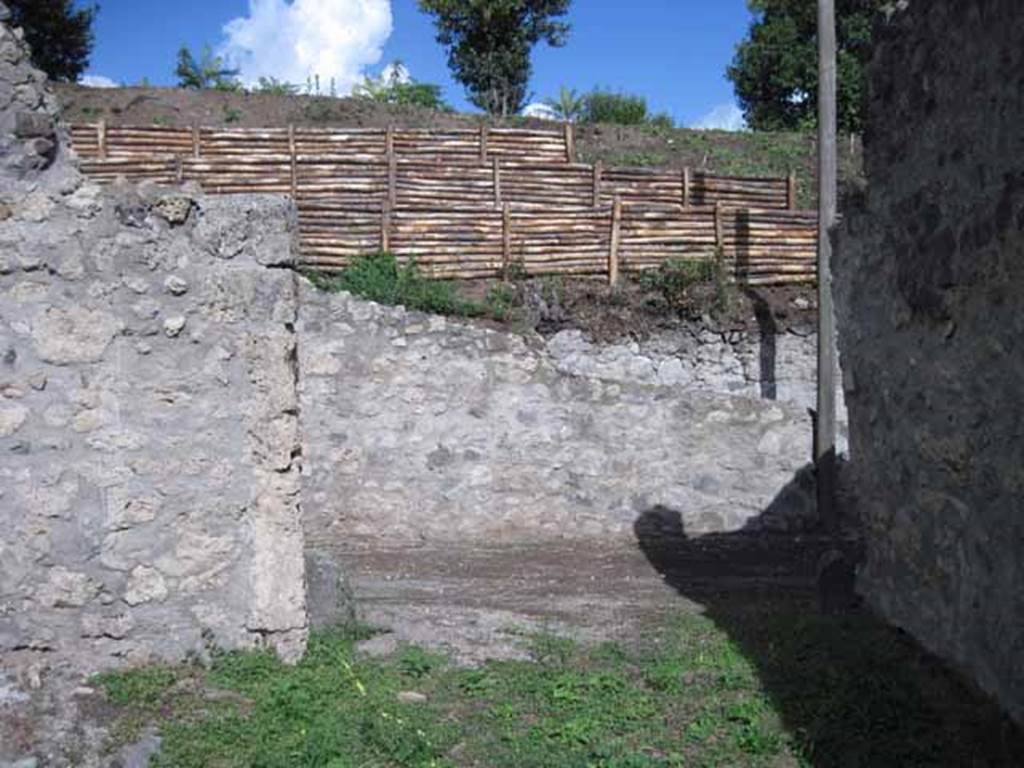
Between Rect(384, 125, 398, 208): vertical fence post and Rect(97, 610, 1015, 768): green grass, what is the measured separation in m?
10.8

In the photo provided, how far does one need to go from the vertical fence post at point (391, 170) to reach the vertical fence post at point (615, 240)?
2.95 metres

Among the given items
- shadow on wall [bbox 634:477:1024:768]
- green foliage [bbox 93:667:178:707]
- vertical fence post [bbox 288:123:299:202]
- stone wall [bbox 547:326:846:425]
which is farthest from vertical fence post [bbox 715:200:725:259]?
green foliage [bbox 93:667:178:707]

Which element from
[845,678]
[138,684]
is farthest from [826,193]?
[138,684]

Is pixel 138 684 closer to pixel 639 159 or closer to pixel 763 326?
pixel 763 326

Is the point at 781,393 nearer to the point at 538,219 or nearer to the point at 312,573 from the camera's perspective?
the point at 538,219

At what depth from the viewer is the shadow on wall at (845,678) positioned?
445 centimetres

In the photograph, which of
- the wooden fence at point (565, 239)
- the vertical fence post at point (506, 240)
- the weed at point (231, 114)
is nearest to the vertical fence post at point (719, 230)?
the wooden fence at point (565, 239)

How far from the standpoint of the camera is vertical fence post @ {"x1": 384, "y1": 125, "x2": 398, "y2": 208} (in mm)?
15883

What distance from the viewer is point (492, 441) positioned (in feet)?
35.0

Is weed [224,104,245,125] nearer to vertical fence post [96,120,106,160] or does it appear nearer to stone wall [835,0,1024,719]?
vertical fence post [96,120,106,160]

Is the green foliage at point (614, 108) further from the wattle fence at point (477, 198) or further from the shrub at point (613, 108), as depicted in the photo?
the wattle fence at point (477, 198)

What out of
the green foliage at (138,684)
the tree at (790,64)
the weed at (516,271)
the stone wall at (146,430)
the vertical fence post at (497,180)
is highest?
the tree at (790,64)

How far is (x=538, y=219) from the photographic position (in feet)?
50.7

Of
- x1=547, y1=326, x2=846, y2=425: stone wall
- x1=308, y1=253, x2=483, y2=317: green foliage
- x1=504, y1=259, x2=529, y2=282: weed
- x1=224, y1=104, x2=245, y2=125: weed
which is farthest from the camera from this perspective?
x1=224, y1=104, x2=245, y2=125: weed
